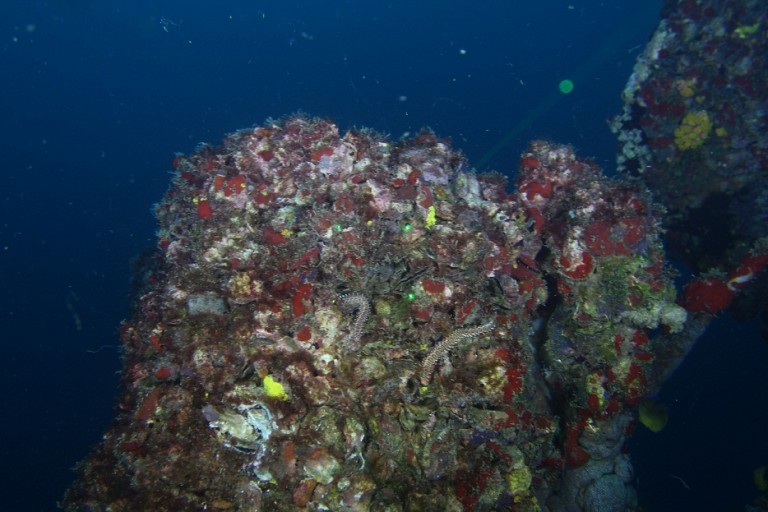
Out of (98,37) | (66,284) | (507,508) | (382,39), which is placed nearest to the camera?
(507,508)

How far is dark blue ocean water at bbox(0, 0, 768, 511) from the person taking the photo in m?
20.9

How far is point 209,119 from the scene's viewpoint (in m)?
58.8

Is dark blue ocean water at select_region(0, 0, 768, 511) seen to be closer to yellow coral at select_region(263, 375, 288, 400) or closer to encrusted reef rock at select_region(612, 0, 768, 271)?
encrusted reef rock at select_region(612, 0, 768, 271)

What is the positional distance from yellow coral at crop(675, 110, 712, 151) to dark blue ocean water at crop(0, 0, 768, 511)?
5.81 m

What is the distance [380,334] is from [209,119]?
205 ft

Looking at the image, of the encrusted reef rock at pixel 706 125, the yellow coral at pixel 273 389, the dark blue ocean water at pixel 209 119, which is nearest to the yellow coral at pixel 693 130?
the encrusted reef rock at pixel 706 125

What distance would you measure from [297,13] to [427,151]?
93.0m

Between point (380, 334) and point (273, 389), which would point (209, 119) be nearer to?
point (380, 334)

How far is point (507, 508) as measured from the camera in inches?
181

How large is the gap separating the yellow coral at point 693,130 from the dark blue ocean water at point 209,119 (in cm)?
581

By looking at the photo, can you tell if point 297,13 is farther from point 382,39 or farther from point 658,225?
point 658,225

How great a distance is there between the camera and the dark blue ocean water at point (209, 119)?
68.5 ft

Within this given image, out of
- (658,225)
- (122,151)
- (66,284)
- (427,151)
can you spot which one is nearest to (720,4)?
(658,225)

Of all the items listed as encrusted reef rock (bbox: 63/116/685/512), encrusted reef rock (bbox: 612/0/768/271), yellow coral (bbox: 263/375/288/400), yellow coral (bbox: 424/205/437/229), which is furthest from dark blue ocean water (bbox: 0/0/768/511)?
yellow coral (bbox: 424/205/437/229)
